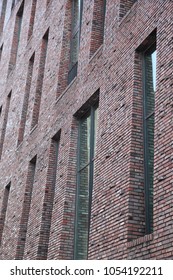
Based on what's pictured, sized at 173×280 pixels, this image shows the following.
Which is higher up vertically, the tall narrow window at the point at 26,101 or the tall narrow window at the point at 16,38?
the tall narrow window at the point at 16,38

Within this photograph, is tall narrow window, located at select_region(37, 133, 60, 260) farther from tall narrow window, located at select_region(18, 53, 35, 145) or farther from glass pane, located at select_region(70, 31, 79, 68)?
tall narrow window, located at select_region(18, 53, 35, 145)

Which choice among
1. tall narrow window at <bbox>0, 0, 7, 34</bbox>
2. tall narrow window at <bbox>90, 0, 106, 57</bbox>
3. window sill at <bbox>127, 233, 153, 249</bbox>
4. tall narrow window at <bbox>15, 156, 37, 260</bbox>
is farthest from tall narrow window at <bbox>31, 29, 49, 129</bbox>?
tall narrow window at <bbox>0, 0, 7, 34</bbox>

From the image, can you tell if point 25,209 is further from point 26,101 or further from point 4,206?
point 26,101

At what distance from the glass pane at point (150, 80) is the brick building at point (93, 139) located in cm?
2

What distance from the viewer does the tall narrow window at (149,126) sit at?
895cm

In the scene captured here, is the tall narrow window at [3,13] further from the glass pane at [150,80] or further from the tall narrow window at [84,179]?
the glass pane at [150,80]

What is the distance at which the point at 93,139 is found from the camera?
12.1m

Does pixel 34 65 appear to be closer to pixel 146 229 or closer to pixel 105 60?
pixel 105 60

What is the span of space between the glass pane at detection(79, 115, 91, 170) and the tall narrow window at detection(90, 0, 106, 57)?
6.43 feet

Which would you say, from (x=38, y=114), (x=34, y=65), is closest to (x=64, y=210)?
(x=38, y=114)

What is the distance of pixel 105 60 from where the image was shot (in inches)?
468

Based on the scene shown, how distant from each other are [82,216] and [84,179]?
3.20 feet

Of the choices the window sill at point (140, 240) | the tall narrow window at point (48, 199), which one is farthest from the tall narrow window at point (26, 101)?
the window sill at point (140, 240)

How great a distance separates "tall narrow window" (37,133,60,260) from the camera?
12938 mm
